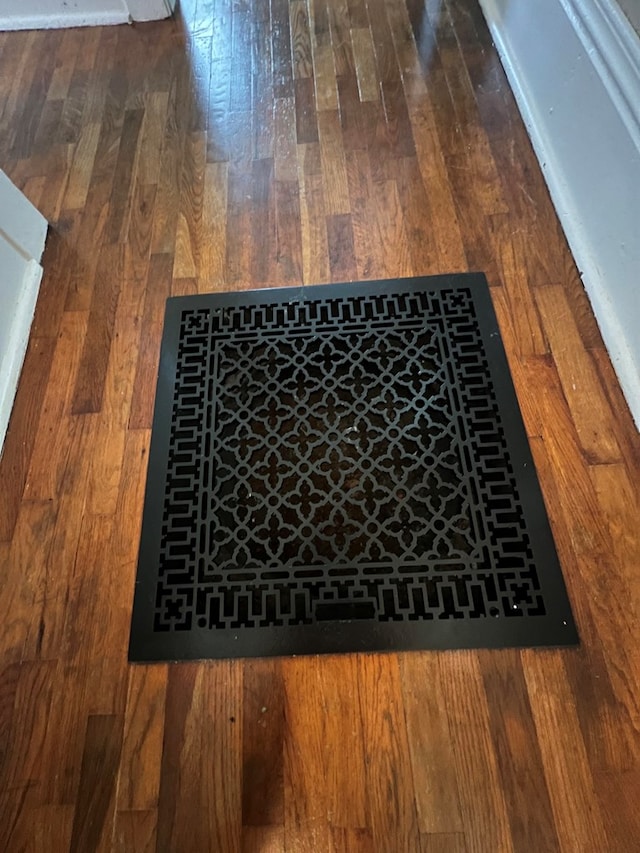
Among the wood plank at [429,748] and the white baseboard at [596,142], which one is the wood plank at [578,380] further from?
the wood plank at [429,748]

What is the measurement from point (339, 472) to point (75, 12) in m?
1.85

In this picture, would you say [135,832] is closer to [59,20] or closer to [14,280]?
[14,280]

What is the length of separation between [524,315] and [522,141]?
1.84 ft

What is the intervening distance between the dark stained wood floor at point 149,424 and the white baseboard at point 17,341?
1.0 inches

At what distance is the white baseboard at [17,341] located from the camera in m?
1.16

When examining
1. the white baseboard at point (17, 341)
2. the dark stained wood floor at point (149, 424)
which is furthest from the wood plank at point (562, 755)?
the white baseboard at point (17, 341)

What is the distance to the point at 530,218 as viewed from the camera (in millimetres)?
1339

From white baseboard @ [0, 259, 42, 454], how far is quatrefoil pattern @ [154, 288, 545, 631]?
331 millimetres

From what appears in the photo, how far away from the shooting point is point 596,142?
1188mm

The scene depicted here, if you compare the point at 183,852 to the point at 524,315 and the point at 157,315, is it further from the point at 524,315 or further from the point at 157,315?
the point at 524,315

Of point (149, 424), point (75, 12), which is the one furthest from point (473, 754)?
point (75, 12)

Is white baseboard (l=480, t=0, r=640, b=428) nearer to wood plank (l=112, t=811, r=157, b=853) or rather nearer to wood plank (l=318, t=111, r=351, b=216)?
wood plank (l=318, t=111, r=351, b=216)

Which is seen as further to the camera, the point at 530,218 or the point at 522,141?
the point at 522,141

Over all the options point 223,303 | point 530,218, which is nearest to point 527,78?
point 530,218
